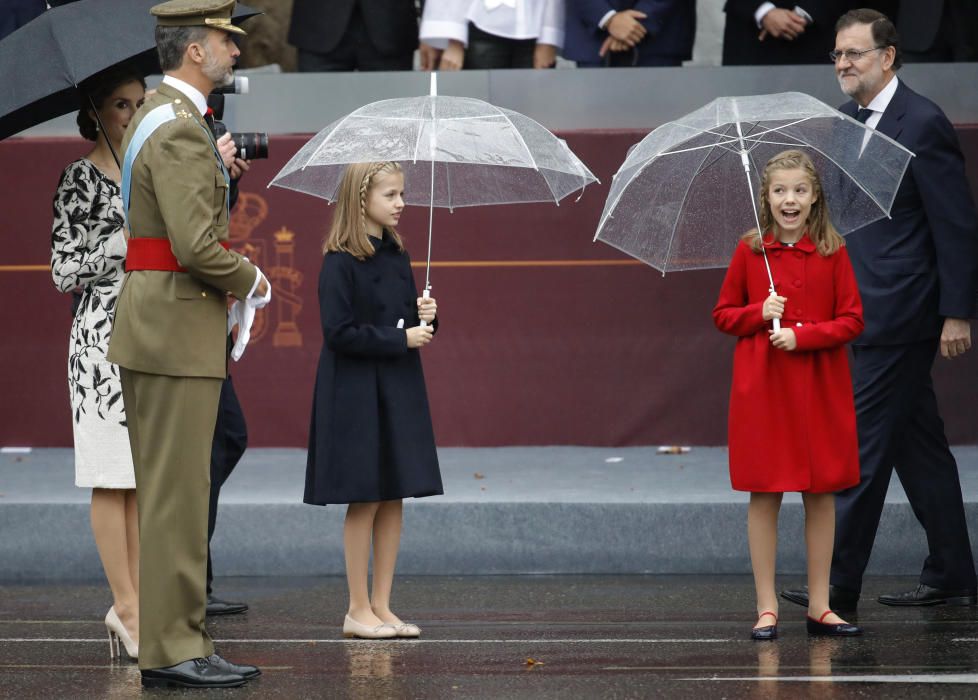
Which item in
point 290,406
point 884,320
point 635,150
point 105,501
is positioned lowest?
point 290,406

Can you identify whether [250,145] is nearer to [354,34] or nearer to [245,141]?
[245,141]

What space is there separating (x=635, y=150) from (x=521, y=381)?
146 inches

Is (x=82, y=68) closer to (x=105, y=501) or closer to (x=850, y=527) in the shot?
(x=105, y=501)

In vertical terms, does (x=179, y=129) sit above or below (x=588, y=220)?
above

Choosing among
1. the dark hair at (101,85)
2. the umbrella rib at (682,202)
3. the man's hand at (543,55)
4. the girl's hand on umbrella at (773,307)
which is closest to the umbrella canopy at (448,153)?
the umbrella rib at (682,202)

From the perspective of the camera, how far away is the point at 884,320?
6.41 m

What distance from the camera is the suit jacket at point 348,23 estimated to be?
31.6 ft

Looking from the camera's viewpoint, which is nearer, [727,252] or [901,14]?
[727,252]

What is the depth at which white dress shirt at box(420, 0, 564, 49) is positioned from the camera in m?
9.46

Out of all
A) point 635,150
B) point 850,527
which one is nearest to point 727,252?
point 635,150

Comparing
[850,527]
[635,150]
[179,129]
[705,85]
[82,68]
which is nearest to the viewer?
[179,129]

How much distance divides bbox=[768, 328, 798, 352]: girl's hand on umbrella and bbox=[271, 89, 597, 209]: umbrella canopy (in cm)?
88

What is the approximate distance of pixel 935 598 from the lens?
6.55m

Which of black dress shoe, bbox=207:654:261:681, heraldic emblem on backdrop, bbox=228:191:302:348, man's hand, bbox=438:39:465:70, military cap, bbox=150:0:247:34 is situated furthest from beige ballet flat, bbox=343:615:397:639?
man's hand, bbox=438:39:465:70
